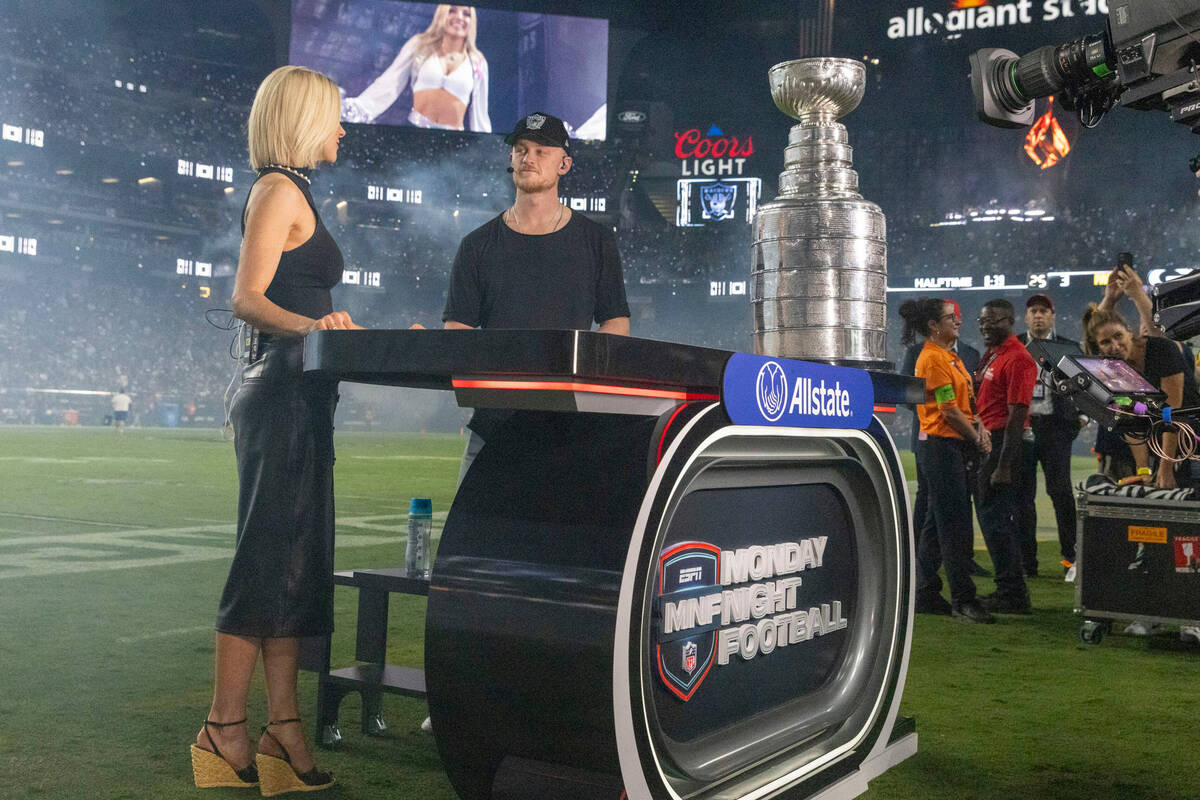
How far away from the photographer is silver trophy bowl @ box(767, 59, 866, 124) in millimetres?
5762

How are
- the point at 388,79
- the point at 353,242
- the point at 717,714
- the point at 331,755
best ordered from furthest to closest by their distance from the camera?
the point at 353,242
the point at 388,79
the point at 331,755
the point at 717,714

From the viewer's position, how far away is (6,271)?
131ft

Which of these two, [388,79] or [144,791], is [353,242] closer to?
[388,79]

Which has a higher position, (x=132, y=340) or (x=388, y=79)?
(x=388, y=79)

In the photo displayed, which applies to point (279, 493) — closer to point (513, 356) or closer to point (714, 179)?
point (513, 356)

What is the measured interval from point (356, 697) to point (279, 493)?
1.38 meters

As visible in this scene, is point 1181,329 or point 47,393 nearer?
point 1181,329

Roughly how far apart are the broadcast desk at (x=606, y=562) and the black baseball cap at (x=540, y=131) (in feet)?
3.43

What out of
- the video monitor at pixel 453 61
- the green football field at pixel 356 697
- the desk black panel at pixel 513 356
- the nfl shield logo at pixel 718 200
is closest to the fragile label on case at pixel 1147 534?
the green football field at pixel 356 697

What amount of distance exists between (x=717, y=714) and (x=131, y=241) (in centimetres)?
4560

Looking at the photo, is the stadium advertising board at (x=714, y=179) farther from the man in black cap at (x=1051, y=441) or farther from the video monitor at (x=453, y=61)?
the man in black cap at (x=1051, y=441)

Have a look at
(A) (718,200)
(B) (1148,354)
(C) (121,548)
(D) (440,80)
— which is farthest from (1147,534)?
(A) (718,200)

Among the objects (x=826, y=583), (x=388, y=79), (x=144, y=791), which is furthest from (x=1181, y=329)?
(x=388, y=79)

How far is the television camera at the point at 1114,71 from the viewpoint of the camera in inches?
120
